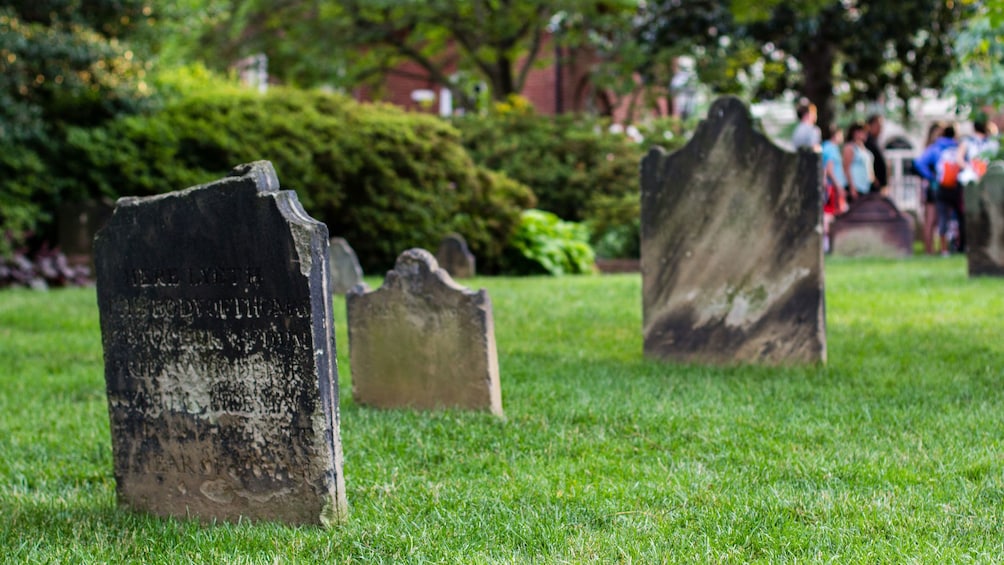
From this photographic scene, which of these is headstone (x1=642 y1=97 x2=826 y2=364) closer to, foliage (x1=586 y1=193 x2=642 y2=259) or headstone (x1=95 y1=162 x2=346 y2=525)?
headstone (x1=95 y1=162 x2=346 y2=525)

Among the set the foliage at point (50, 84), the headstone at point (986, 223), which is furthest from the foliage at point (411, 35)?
the headstone at point (986, 223)

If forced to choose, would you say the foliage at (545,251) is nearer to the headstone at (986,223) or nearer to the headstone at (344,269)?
the headstone at (344,269)

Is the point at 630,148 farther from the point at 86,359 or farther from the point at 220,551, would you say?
the point at 220,551

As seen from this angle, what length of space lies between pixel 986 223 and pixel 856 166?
6599 mm

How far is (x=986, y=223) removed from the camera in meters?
13.1

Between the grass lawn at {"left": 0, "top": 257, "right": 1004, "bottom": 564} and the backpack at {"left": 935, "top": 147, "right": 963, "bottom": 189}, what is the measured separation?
941 cm

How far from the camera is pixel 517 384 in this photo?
290 inches

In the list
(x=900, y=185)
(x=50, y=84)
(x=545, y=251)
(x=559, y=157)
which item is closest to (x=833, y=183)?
(x=545, y=251)

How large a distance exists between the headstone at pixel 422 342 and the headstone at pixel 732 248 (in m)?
1.91

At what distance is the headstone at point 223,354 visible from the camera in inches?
171

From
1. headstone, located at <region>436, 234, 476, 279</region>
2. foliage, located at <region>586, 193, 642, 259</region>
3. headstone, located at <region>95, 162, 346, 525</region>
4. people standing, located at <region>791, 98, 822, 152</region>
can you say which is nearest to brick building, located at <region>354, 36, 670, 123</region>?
foliage, located at <region>586, 193, 642, 259</region>

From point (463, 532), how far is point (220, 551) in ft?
2.78

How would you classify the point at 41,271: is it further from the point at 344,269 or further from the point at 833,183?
the point at 833,183

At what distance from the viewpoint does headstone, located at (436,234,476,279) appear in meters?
15.9
